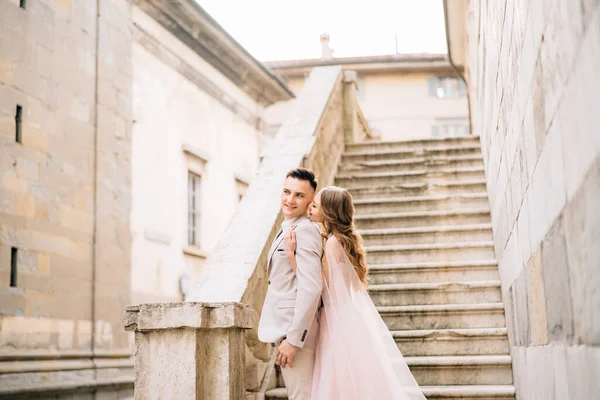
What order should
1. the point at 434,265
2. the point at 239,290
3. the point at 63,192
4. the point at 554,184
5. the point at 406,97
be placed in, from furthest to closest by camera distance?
the point at 406,97, the point at 63,192, the point at 434,265, the point at 239,290, the point at 554,184

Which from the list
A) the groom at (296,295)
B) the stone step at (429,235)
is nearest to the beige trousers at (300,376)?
the groom at (296,295)

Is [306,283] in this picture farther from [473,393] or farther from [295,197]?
[473,393]

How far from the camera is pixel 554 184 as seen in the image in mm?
2637

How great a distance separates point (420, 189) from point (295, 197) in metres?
4.94

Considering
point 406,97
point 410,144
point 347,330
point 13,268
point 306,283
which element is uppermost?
point 406,97

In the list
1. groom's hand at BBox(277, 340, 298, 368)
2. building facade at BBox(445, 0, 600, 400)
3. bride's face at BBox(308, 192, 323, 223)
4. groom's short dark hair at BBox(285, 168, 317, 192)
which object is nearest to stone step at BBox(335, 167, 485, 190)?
building facade at BBox(445, 0, 600, 400)

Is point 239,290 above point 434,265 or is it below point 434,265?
below

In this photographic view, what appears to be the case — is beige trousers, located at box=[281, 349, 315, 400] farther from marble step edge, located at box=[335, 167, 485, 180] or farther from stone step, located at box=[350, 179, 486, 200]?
marble step edge, located at box=[335, 167, 485, 180]

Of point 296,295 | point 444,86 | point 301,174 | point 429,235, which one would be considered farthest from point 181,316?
point 444,86

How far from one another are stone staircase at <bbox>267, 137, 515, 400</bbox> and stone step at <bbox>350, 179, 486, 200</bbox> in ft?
0.04

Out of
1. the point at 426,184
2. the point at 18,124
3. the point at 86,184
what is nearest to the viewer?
the point at 426,184

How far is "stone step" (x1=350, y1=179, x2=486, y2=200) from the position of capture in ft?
28.0

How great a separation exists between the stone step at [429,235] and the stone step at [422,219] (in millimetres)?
202

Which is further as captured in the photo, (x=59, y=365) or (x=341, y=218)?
(x=59, y=365)
